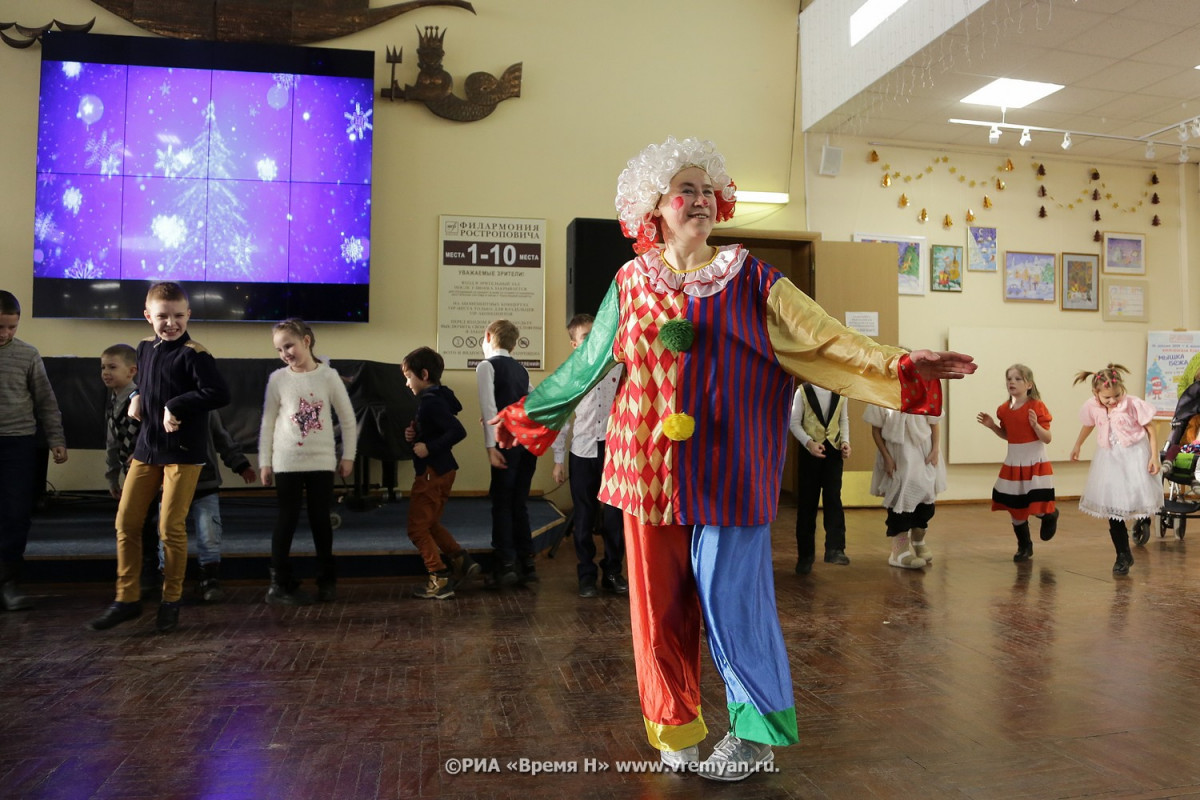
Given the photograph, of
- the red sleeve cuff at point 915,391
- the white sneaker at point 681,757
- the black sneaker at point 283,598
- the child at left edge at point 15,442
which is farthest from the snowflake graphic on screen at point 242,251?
the red sleeve cuff at point 915,391

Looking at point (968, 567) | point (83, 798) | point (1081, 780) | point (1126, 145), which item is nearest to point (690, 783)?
point (1081, 780)

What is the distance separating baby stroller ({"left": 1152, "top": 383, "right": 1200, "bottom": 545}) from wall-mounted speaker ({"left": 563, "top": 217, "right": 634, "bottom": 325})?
13.0 feet

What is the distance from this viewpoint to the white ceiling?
5.81 meters

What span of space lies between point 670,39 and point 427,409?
203 inches

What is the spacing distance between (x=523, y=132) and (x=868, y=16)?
299 centimetres

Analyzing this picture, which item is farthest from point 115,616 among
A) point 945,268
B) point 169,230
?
point 945,268

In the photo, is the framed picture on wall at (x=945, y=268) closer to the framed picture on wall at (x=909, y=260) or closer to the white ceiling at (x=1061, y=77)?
the framed picture on wall at (x=909, y=260)

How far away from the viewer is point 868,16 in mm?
7090

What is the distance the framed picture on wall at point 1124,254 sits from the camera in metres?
8.81

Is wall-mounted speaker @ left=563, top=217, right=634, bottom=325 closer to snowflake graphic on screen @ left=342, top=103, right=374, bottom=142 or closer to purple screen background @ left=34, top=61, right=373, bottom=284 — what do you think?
purple screen background @ left=34, top=61, right=373, bottom=284

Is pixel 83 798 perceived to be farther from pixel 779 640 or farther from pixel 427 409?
pixel 427 409

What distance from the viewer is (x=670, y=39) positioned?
313 inches

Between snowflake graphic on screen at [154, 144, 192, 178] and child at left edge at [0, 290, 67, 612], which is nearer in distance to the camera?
child at left edge at [0, 290, 67, 612]

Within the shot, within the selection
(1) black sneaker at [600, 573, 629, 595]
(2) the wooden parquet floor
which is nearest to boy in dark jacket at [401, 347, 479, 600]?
(2) the wooden parquet floor
